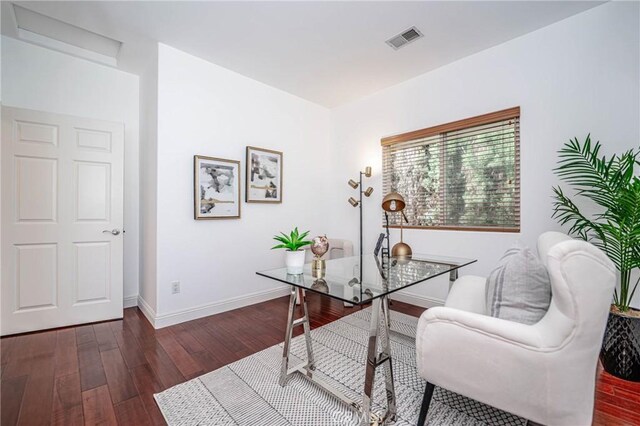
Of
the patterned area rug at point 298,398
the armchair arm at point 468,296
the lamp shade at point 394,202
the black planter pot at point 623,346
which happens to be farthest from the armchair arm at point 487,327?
the lamp shade at point 394,202

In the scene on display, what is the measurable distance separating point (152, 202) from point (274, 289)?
5.74 feet

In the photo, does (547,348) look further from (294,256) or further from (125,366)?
(125,366)

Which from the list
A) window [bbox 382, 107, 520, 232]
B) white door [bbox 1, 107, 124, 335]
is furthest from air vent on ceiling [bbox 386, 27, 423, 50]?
white door [bbox 1, 107, 124, 335]

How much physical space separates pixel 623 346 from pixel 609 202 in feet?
3.07

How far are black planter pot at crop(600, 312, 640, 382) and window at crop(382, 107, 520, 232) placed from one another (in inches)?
38.6

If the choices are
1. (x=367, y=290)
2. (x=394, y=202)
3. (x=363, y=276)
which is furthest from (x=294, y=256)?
(x=394, y=202)

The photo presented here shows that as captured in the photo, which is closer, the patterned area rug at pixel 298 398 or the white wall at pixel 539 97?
the patterned area rug at pixel 298 398

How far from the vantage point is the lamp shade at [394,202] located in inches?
112

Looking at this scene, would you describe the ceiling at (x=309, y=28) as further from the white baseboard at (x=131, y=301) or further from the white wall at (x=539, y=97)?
the white baseboard at (x=131, y=301)

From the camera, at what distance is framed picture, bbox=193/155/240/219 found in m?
2.93

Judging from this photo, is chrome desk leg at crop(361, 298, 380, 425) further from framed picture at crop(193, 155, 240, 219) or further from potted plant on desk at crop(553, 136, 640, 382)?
framed picture at crop(193, 155, 240, 219)

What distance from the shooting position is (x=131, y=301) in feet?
10.7

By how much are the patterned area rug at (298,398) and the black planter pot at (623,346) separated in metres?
0.93

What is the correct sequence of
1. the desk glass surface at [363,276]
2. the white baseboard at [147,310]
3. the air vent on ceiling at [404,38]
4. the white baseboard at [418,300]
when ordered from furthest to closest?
the white baseboard at [418,300] → the white baseboard at [147,310] → the air vent on ceiling at [404,38] → the desk glass surface at [363,276]
